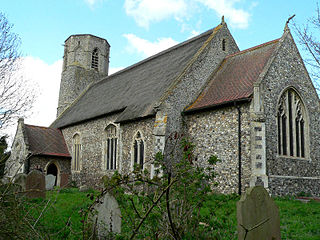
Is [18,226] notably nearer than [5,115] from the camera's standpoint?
Yes

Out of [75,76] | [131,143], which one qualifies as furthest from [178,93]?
[75,76]

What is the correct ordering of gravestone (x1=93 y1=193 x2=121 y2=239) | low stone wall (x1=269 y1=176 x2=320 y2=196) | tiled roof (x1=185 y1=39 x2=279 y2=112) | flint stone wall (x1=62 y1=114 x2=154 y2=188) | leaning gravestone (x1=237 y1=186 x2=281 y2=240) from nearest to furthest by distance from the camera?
leaning gravestone (x1=237 y1=186 x2=281 y2=240) < gravestone (x1=93 y1=193 x2=121 y2=239) < low stone wall (x1=269 y1=176 x2=320 y2=196) < tiled roof (x1=185 y1=39 x2=279 y2=112) < flint stone wall (x1=62 y1=114 x2=154 y2=188)

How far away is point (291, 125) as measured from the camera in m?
12.6

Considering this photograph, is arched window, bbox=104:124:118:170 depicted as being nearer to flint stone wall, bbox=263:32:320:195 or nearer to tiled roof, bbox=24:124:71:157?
tiled roof, bbox=24:124:71:157

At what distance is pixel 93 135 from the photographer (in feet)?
59.4

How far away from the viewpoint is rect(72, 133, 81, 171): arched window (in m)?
19.7

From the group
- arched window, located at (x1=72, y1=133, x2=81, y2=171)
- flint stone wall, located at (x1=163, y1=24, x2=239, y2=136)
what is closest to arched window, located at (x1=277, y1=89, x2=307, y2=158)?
flint stone wall, located at (x1=163, y1=24, x2=239, y2=136)

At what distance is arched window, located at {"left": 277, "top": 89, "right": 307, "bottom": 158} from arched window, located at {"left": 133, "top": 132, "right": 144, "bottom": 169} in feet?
19.2

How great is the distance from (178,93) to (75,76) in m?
16.3

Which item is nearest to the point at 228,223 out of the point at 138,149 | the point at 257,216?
the point at 257,216

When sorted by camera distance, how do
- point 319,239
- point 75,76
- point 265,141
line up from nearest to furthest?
point 319,239 < point 265,141 < point 75,76

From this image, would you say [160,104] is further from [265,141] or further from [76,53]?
[76,53]

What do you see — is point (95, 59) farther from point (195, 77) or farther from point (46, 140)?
point (195, 77)

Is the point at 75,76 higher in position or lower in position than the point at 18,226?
higher
